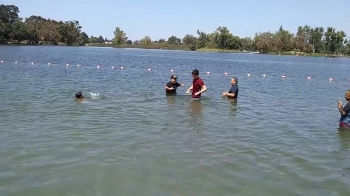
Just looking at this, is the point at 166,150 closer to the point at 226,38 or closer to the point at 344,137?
the point at 344,137

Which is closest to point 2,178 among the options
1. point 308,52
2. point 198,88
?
point 198,88

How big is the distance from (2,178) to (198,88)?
38.7 feet

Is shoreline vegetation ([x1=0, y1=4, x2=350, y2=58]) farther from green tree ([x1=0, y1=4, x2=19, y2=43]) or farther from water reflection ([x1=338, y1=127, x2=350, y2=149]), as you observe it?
water reflection ([x1=338, y1=127, x2=350, y2=149])

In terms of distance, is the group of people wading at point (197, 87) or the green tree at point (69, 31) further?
the green tree at point (69, 31)

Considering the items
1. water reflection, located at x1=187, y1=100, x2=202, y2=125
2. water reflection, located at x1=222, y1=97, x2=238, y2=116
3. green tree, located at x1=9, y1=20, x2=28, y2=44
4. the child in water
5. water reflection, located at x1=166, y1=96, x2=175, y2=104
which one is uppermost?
green tree, located at x1=9, y1=20, x2=28, y2=44

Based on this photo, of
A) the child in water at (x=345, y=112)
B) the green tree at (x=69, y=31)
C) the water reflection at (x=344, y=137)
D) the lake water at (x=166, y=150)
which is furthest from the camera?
the green tree at (x=69, y=31)

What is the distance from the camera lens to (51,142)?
941 centimetres

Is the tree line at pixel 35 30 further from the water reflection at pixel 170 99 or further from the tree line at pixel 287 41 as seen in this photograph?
the water reflection at pixel 170 99

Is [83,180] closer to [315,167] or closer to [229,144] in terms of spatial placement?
[229,144]

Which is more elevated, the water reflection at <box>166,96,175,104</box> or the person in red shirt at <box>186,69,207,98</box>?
the person in red shirt at <box>186,69,207,98</box>

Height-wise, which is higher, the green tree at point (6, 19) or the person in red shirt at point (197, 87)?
the green tree at point (6, 19)

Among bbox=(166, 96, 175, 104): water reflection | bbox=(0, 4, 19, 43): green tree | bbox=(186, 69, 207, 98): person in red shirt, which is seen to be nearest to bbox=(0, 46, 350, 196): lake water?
bbox=(166, 96, 175, 104): water reflection

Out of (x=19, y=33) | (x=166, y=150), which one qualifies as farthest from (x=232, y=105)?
(x=19, y=33)

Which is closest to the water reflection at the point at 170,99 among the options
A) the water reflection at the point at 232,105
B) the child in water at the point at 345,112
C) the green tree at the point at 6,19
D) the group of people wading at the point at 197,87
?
the group of people wading at the point at 197,87
